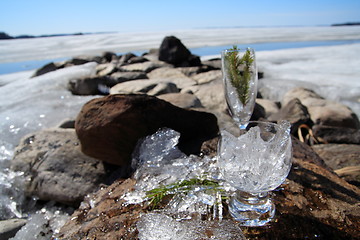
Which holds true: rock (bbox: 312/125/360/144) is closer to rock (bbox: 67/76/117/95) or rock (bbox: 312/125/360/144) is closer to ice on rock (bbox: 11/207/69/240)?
ice on rock (bbox: 11/207/69/240)

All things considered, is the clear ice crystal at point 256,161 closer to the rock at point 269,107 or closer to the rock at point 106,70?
the rock at point 269,107

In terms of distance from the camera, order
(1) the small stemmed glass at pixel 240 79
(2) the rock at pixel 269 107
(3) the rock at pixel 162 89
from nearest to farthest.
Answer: (1) the small stemmed glass at pixel 240 79
(2) the rock at pixel 269 107
(3) the rock at pixel 162 89

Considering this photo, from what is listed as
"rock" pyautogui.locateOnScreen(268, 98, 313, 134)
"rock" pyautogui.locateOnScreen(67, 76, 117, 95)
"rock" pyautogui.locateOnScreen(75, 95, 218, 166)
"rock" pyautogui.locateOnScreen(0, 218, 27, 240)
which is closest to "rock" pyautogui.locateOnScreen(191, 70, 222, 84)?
"rock" pyautogui.locateOnScreen(67, 76, 117, 95)

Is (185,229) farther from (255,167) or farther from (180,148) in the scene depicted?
(180,148)

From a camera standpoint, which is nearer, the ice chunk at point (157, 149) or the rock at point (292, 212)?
the rock at point (292, 212)

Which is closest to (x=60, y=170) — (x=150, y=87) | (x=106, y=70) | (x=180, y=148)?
(x=180, y=148)

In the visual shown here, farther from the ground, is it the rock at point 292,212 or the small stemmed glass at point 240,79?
the small stemmed glass at point 240,79

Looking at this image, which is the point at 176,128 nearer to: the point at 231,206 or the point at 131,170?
the point at 131,170

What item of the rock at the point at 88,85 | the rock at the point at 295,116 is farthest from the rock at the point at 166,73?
the rock at the point at 295,116
